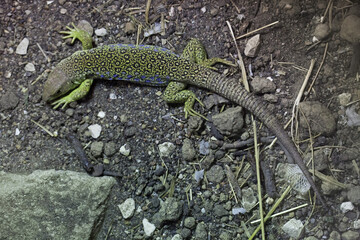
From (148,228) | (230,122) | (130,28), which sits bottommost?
(148,228)

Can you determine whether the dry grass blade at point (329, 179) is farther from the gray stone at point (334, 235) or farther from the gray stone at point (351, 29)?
the gray stone at point (351, 29)

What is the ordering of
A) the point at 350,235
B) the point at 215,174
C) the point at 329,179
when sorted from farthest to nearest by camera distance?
the point at 215,174
the point at 329,179
the point at 350,235

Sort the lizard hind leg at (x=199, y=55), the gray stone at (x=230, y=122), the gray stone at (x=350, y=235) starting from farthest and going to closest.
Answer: the lizard hind leg at (x=199, y=55), the gray stone at (x=230, y=122), the gray stone at (x=350, y=235)

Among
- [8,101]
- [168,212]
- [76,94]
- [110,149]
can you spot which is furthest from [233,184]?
[8,101]

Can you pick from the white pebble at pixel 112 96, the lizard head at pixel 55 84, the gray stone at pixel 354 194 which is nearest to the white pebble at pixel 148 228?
the white pebble at pixel 112 96

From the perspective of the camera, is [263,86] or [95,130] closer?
[263,86]

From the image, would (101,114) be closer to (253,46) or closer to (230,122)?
(230,122)

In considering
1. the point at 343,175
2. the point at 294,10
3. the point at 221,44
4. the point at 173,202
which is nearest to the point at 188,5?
the point at 221,44
